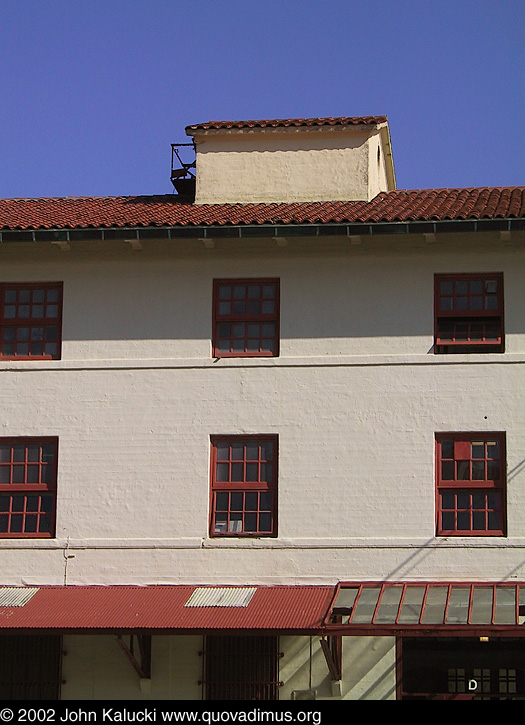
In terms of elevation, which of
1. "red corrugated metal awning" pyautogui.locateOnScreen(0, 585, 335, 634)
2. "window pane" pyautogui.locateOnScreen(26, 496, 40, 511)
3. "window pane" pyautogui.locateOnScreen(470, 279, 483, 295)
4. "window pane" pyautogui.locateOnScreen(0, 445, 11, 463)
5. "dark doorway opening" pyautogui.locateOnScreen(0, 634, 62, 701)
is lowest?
"dark doorway opening" pyautogui.locateOnScreen(0, 634, 62, 701)

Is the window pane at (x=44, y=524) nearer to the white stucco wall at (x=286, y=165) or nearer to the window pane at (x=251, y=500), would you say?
the window pane at (x=251, y=500)

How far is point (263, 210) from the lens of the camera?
843 inches

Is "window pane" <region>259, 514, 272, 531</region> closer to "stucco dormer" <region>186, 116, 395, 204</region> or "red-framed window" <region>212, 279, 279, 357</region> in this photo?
"red-framed window" <region>212, 279, 279, 357</region>

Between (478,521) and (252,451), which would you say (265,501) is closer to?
(252,451)

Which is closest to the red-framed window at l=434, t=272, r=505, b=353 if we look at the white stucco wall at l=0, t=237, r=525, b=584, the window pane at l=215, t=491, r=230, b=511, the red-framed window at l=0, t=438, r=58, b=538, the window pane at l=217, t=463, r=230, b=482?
the white stucco wall at l=0, t=237, r=525, b=584

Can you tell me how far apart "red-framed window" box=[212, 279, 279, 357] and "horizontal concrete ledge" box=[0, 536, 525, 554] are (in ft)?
10.3

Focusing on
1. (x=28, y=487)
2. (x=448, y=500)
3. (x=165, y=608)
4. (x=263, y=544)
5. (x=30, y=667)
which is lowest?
(x=30, y=667)

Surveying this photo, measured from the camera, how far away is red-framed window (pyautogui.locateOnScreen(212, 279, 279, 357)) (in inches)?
796

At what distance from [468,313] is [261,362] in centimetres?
351

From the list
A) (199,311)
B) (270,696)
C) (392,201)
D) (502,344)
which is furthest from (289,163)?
(270,696)

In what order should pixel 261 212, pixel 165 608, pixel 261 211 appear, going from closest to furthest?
1. pixel 165 608
2. pixel 261 212
3. pixel 261 211

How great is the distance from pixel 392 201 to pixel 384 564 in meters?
6.94

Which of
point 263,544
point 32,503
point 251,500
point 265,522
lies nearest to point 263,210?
point 251,500

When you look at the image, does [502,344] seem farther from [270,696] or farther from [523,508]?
[270,696]
